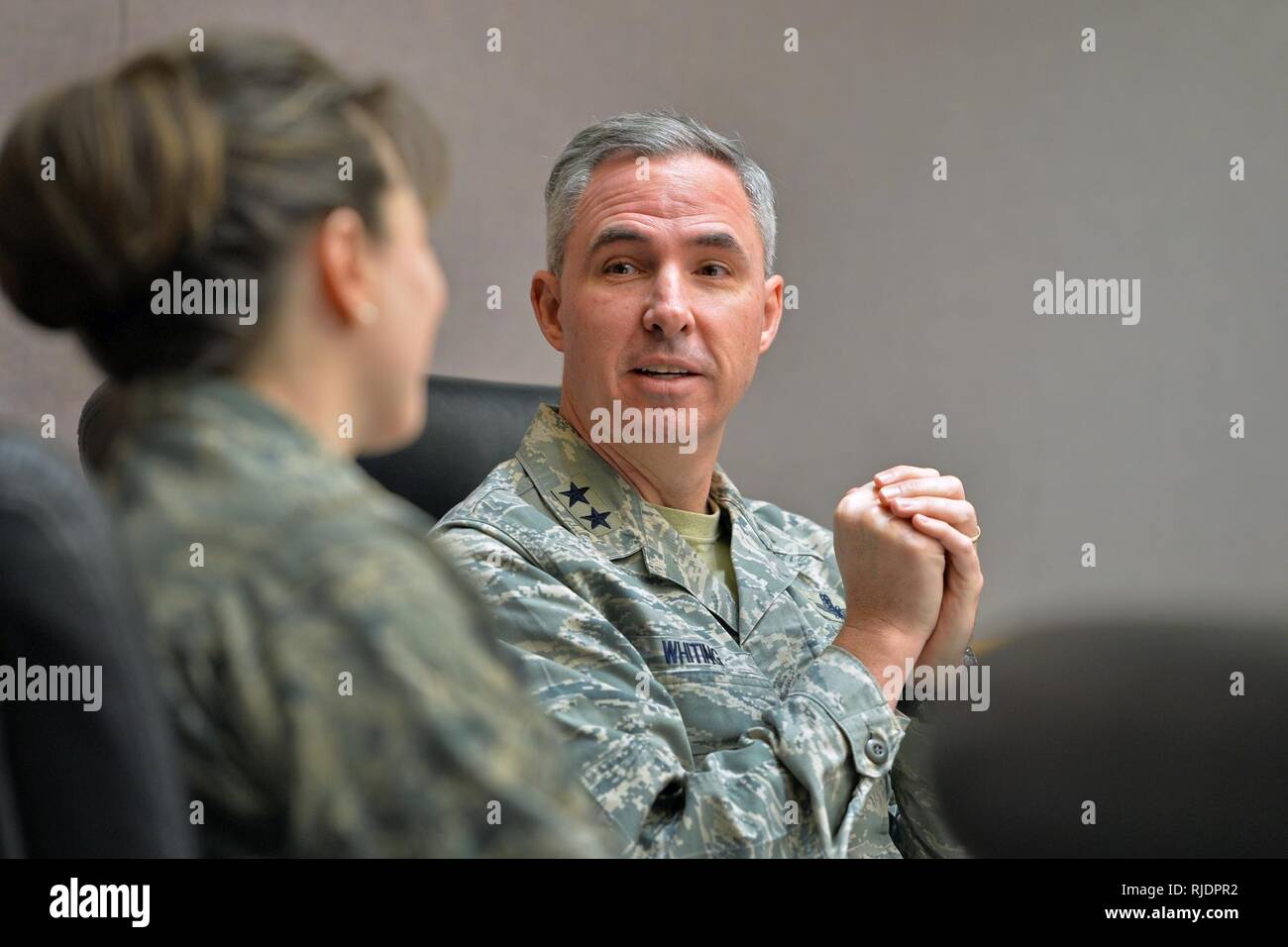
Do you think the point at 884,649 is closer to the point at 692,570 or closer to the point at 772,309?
the point at 692,570

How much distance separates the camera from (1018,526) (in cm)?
145

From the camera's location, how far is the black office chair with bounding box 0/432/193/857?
56cm

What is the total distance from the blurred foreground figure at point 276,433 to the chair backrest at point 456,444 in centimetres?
89

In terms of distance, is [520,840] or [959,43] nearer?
[520,840]

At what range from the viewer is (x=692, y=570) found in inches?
50.2

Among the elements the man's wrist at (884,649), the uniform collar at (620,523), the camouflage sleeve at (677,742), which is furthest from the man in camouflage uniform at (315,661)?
the uniform collar at (620,523)

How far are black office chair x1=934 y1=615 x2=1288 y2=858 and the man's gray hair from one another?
1.83ft

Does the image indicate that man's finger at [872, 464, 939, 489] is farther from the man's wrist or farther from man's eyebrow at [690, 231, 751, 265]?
man's eyebrow at [690, 231, 751, 265]

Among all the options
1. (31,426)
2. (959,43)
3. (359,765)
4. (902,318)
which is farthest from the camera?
(902,318)

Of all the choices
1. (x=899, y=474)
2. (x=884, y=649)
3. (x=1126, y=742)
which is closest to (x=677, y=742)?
(x=884, y=649)
